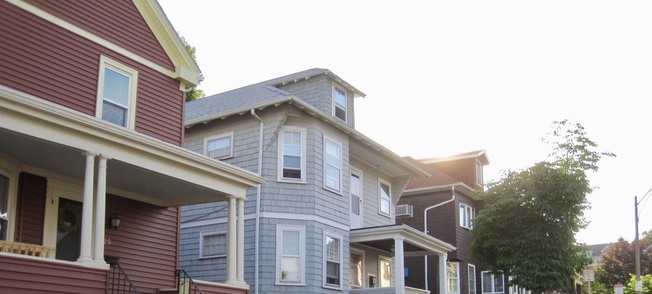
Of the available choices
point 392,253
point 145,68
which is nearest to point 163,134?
point 145,68

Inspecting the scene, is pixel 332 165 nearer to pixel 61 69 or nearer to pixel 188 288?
pixel 188 288

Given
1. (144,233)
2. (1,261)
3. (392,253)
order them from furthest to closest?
1. (392,253)
2. (144,233)
3. (1,261)

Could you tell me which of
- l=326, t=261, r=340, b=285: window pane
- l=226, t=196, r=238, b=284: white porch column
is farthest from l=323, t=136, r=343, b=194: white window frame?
l=226, t=196, r=238, b=284: white porch column

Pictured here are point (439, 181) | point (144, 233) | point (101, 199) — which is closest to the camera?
point (101, 199)

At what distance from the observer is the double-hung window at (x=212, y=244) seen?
2203cm

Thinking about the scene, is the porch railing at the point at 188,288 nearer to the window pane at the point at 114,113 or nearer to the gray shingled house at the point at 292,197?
the window pane at the point at 114,113

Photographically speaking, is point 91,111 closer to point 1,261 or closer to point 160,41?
point 160,41

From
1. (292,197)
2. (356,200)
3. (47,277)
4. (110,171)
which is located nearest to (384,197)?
(356,200)

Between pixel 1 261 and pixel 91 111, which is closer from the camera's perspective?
pixel 1 261

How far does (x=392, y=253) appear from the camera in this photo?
27.1 m

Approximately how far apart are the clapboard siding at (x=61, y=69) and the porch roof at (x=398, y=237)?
8.30 m

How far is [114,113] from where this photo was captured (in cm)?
1575

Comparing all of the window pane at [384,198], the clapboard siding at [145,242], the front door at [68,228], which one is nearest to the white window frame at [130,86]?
the clapboard siding at [145,242]

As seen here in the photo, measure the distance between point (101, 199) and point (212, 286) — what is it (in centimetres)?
355
